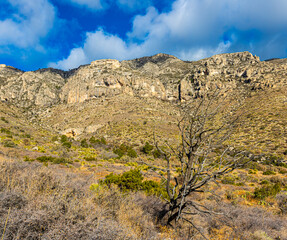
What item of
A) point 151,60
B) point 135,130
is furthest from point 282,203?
point 151,60

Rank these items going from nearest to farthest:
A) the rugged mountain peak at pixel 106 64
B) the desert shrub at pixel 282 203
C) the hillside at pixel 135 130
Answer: the hillside at pixel 135 130 → the desert shrub at pixel 282 203 → the rugged mountain peak at pixel 106 64

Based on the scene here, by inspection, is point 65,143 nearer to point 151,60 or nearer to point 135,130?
point 135,130

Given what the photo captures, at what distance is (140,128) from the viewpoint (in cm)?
4166

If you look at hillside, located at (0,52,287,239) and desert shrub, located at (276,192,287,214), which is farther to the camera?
desert shrub, located at (276,192,287,214)

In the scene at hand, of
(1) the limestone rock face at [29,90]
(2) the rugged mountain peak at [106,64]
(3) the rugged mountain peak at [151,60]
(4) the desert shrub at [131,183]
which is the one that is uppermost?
(3) the rugged mountain peak at [151,60]

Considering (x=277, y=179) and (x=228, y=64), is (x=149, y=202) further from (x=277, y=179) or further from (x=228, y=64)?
(x=228, y=64)

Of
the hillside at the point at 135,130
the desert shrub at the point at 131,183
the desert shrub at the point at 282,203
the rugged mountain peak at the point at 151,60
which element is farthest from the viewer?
the rugged mountain peak at the point at 151,60

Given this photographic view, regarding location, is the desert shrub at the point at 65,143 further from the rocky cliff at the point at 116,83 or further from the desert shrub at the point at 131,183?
the rocky cliff at the point at 116,83

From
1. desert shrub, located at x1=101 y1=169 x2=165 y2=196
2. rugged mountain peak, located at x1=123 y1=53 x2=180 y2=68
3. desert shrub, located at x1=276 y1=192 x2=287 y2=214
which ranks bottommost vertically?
desert shrub, located at x1=276 y1=192 x2=287 y2=214

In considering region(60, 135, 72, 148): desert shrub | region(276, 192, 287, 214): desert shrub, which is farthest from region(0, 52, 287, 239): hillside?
region(276, 192, 287, 214): desert shrub

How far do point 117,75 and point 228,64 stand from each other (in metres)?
63.8

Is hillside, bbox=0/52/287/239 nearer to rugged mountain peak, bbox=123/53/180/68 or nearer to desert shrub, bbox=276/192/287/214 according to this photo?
desert shrub, bbox=276/192/287/214

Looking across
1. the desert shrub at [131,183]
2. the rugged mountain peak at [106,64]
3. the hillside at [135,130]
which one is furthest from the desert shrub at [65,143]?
the rugged mountain peak at [106,64]

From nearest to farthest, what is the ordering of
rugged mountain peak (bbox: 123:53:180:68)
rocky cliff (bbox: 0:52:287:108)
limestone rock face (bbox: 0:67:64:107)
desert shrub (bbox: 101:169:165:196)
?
desert shrub (bbox: 101:169:165:196)
rocky cliff (bbox: 0:52:287:108)
limestone rock face (bbox: 0:67:64:107)
rugged mountain peak (bbox: 123:53:180:68)
